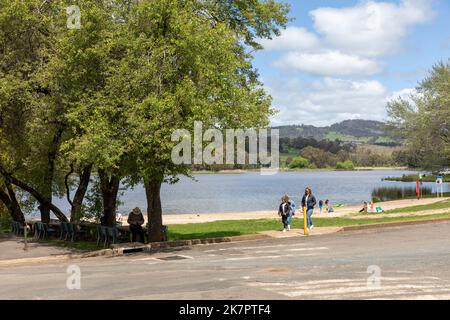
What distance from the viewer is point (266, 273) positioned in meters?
13.1

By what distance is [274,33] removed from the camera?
26.2 meters

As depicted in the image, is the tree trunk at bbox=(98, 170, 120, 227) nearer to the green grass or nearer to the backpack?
the green grass

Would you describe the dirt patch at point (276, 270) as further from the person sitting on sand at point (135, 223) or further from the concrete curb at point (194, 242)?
the person sitting on sand at point (135, 223)

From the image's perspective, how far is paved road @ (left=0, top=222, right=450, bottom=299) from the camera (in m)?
10.7

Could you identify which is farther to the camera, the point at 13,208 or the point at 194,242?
the point at 13,208

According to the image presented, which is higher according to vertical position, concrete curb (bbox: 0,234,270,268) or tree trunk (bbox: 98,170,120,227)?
tree trunk (bbox: 98,170,120,227)

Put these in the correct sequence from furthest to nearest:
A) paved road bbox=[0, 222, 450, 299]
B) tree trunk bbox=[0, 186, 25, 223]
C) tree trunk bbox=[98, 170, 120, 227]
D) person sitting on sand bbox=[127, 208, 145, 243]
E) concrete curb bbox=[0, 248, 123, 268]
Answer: tree trunk bbox=[0, 186, 25, 223] → tree trunk bbox=[98, 170, 120, 227] → person sitting on sand bbox=[127, 208, 145, 243] → concrete curb bbox=[0, 248, 123, 268] → paved road bbox=[0, 222, 450, 299]

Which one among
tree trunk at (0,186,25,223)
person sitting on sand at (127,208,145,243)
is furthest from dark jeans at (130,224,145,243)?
tree trunk at (0,186,25,223)

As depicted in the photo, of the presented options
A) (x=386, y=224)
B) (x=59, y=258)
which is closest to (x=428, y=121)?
(x=386, y=224)

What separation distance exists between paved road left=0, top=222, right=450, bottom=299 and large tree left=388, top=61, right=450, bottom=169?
38.4 meters

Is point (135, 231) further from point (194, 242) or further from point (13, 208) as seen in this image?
point (13, 208)

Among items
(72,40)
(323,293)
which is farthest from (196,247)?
(323,293)

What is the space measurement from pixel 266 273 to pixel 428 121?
159ft
